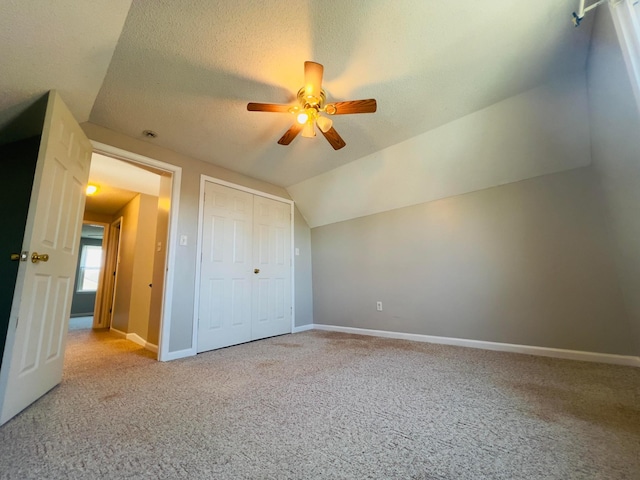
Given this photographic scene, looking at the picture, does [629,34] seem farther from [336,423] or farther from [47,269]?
[47,269]

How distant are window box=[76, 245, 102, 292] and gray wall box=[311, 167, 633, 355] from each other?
23.3ft

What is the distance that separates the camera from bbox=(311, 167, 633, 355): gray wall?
219cm

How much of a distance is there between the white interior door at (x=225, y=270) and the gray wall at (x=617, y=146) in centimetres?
340

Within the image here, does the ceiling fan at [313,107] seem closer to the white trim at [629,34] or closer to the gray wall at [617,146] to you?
the white trim at [629,34]

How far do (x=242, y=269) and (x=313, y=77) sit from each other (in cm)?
237

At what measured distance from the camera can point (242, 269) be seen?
329cm

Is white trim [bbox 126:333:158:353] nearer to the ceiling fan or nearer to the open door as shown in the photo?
the open door

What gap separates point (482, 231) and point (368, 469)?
8.50ft

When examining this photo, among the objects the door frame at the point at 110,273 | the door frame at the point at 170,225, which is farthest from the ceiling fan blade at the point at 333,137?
the door frame at the point at 110,273

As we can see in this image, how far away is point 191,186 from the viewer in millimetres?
2936

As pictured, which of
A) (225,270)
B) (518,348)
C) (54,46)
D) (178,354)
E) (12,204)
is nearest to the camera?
(54,46)

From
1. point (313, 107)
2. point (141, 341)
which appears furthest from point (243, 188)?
point (141, 341)

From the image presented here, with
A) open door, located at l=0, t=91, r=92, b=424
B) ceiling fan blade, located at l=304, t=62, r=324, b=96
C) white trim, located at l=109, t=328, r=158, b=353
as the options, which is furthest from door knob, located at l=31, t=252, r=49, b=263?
ceiling fan blade, located at l=304, t=62, r=324, b=96

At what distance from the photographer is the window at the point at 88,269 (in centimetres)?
671
